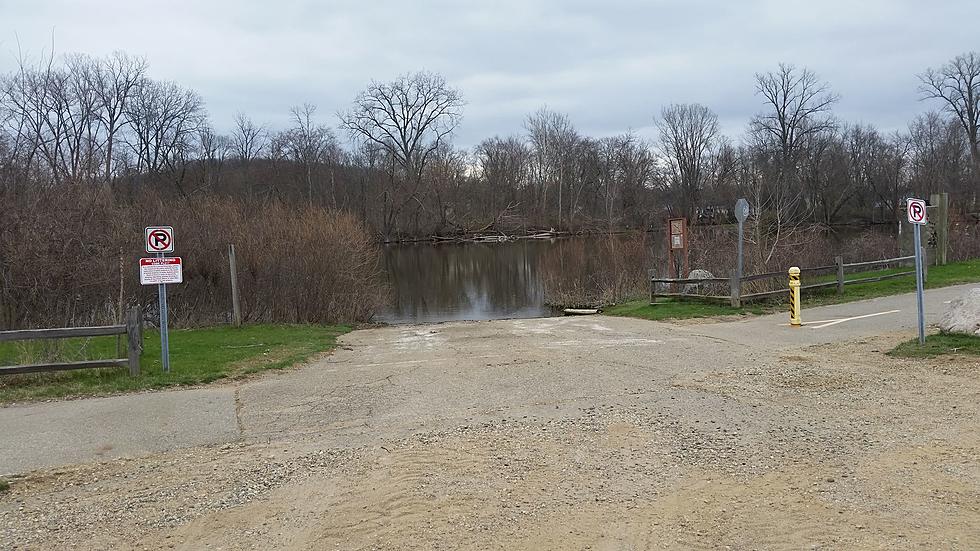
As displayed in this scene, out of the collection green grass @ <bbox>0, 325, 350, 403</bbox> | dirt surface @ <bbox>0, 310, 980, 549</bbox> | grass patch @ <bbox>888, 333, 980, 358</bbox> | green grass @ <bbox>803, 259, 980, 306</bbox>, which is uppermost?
green grass @ <bbox>803, 259, 980, 306</bbox>

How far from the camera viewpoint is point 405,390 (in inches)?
350

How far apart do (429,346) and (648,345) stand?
434 cm

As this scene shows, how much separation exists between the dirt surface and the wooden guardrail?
2.04 metres

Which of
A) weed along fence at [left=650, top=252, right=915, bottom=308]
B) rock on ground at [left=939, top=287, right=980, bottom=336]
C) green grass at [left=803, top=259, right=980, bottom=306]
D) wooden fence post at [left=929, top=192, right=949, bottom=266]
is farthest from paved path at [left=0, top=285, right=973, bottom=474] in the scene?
wooden fence post at [left=929, top=192, right=949, bottom=266]

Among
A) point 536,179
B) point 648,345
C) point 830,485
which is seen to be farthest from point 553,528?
point 536,179

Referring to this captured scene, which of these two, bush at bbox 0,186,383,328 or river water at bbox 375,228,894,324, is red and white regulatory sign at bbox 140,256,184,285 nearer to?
bush at bbox 0,186,383,328

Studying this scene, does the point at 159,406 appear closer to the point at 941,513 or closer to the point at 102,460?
the point at 102,460

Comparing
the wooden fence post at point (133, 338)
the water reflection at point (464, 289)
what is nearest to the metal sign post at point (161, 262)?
the wooden fence post at point (133, 338)

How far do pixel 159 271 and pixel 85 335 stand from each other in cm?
132

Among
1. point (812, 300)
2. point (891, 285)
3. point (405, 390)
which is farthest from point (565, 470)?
point (891, 285)

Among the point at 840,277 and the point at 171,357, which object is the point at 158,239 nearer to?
the point at 171,357

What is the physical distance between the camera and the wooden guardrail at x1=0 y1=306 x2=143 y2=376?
9.32 m

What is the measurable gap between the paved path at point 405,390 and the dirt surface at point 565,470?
7 centimetres

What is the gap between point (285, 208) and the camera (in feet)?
78.9
